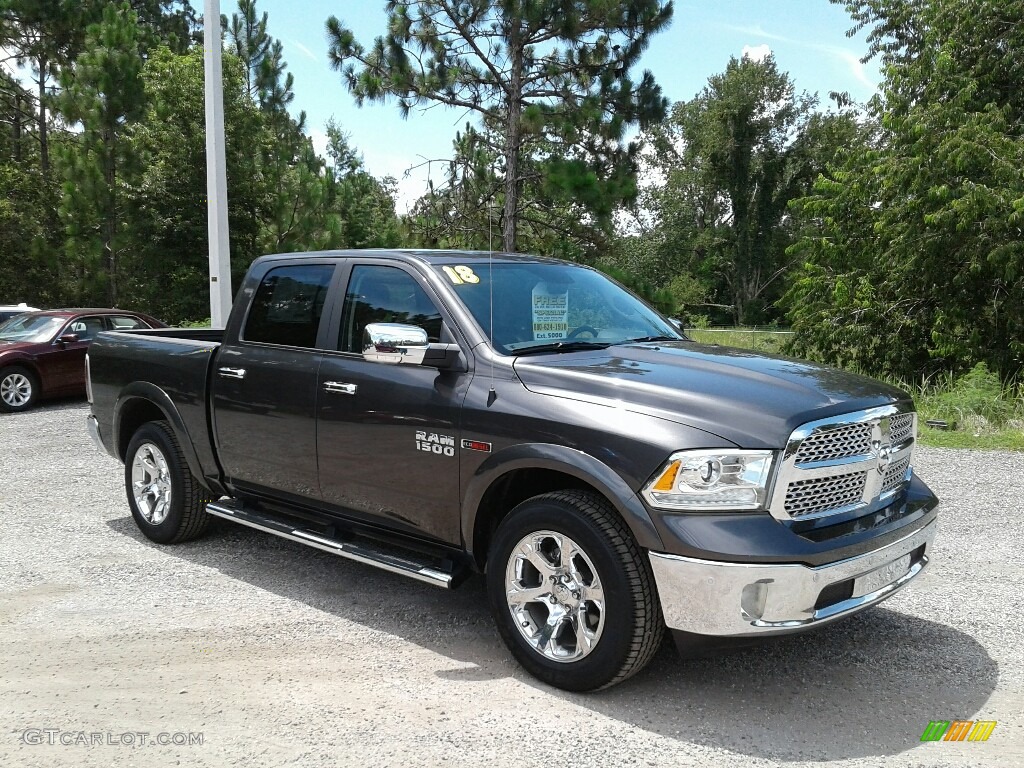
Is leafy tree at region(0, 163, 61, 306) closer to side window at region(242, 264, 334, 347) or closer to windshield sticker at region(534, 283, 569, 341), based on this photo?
side window at region(242, 264, 334, 347)

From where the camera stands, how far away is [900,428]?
4.05 metres

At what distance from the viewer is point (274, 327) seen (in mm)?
5281

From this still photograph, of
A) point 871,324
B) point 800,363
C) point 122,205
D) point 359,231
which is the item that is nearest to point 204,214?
point 122,205

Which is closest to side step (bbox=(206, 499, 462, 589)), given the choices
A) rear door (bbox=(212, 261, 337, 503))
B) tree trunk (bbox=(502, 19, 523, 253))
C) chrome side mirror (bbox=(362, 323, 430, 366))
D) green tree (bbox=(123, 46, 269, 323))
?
rear door (bbox=(212, 261, 337, 503))

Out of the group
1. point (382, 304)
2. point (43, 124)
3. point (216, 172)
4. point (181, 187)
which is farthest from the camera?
point (43, 124)

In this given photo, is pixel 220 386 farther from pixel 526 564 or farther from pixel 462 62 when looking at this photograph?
pixel 462 62

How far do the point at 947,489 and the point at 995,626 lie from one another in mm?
3237

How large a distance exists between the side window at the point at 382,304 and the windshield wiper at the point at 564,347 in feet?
1.61

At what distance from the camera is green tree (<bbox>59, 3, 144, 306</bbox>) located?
72.6ft

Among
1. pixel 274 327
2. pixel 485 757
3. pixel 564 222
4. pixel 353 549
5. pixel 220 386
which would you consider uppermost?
pixel 564 222

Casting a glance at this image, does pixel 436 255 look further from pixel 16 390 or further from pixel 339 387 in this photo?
pixel 16 390

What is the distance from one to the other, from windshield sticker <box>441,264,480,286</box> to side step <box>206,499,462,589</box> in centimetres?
144

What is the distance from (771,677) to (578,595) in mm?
1045

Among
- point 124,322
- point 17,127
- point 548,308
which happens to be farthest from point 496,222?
point 17,127
